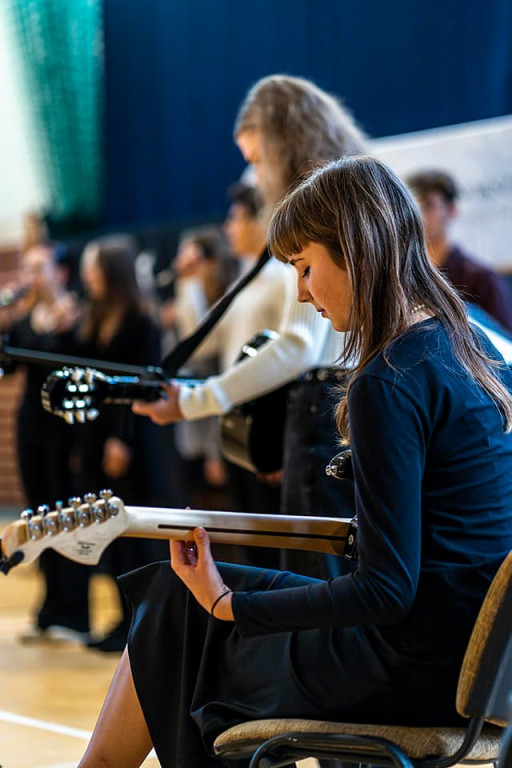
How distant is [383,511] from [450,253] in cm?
204

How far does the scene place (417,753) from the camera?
52.6 inches

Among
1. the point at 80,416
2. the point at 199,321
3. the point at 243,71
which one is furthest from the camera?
the point at 243,71

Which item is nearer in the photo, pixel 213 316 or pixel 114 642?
pixel 213 316

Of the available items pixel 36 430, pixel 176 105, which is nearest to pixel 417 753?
pixel 36 430

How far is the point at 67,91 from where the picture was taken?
6480 millimetres

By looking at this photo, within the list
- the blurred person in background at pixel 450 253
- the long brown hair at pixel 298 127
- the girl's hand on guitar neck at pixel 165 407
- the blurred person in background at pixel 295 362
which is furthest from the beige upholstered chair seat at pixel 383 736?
the blurred person in background at pixel 450 253

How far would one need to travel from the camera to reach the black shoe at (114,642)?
369cm

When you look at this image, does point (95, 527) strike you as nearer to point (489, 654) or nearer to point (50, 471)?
point (489, 654)

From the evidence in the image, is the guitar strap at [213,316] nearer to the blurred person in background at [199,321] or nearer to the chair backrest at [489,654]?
the chair backrest at [489,654]

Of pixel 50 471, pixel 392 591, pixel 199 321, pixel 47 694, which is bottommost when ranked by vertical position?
pixel 47 694

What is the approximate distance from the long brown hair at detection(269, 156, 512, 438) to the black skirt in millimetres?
368

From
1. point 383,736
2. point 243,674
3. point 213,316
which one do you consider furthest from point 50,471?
point 383,736

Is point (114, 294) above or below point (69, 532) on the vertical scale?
below

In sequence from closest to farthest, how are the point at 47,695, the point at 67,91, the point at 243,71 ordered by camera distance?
the point at 47,695, the point at 243,71, the point at 67,91
